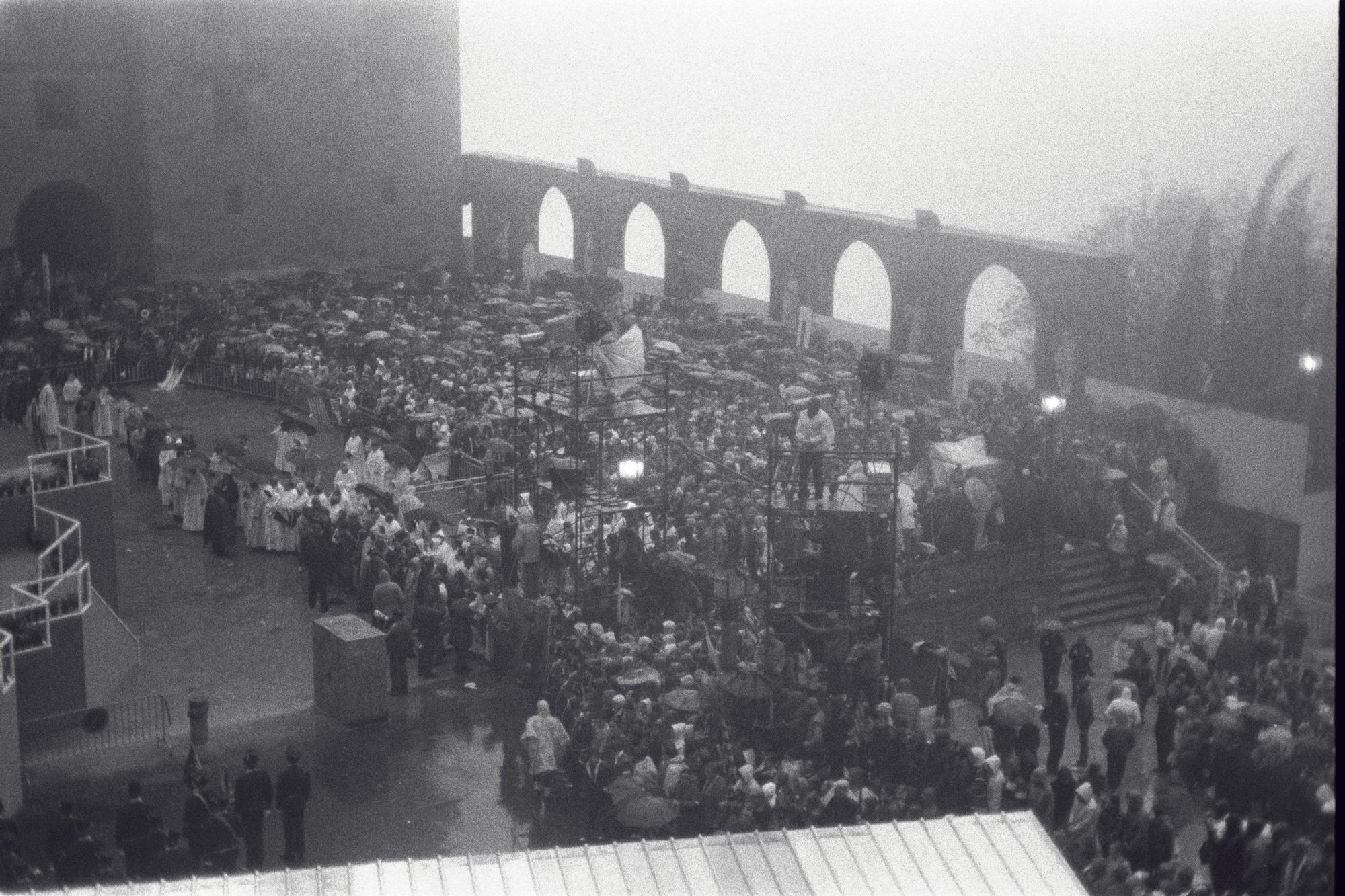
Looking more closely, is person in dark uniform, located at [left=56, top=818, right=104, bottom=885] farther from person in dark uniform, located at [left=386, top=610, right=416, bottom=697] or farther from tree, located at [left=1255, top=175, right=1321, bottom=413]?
tree, located at [left=1255, top=175, right=1321, bottom=413]

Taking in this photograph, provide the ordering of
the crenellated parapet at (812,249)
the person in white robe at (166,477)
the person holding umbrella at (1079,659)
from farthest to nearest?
the crenellated parapet at (812,249)
the person in white robe at (166,477)
the person holding umbrella at (1079,659)

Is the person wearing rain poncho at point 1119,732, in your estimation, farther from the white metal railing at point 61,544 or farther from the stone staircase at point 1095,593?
the white metal railing at point 61,544

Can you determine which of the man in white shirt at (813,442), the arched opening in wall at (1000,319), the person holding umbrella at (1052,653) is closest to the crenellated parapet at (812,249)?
the arched opening in wall at (1000,319)

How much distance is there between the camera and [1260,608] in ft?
68.8

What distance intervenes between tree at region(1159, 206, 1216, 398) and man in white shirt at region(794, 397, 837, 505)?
11.8 m

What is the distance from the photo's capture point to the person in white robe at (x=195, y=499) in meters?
24.8

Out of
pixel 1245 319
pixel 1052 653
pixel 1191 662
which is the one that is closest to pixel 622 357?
pixel 1052 653

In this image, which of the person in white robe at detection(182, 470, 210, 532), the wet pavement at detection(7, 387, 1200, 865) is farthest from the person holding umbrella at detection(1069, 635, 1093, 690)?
the person in white robe at detection(182, 470, 210, 532)

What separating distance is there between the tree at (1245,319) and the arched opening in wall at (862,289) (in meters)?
35.2

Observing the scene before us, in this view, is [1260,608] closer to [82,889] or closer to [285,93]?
[82,889]

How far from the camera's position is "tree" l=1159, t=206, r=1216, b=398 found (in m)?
33.5

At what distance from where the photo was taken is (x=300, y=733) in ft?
61.7

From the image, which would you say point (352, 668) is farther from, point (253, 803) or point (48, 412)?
point (48, 412)

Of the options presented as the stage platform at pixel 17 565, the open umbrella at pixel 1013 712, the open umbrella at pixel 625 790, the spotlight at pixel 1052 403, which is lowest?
the open umbrella at pixel 625 790
